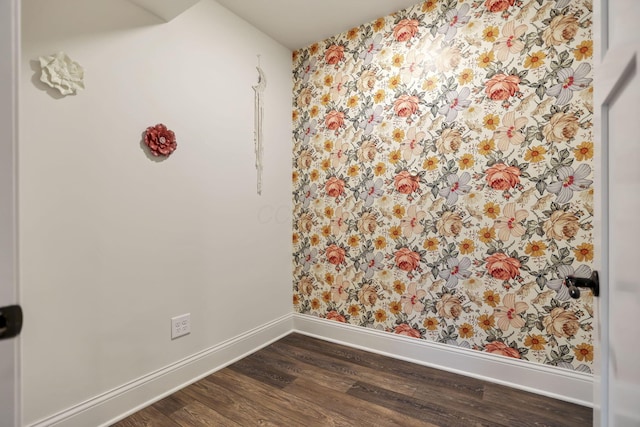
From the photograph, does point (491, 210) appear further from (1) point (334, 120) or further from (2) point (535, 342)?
(1) point (334, 120)

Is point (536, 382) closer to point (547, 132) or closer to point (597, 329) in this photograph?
point (597, 329)

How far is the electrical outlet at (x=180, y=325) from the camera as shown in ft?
5.76

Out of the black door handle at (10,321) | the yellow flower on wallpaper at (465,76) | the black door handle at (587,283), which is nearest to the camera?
the black door handle at (10,321)

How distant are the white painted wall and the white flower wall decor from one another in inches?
1.3

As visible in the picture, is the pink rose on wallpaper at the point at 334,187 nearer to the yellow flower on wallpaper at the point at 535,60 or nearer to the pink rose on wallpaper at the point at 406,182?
the pink rose on wallpaper at the point at 406,182

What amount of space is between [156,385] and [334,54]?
2.60 m

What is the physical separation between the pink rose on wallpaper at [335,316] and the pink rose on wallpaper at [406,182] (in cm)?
111

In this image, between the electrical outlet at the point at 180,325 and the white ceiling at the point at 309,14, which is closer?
the electrical outlet at the point at 180,325

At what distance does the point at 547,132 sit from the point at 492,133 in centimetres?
27

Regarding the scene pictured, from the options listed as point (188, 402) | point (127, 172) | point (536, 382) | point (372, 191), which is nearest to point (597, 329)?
point (536, 382)

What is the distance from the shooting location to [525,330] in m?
1.73

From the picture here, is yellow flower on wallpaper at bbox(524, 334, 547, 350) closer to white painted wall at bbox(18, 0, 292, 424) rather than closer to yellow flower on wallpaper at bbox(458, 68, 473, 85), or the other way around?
yellow flower on wallpaper at bbox(458, 68, 473, 85)

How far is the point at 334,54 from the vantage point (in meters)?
2.41

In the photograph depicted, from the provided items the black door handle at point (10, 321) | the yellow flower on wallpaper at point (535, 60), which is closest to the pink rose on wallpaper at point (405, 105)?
the yellow flower on wallpaper at point (535, 60)
